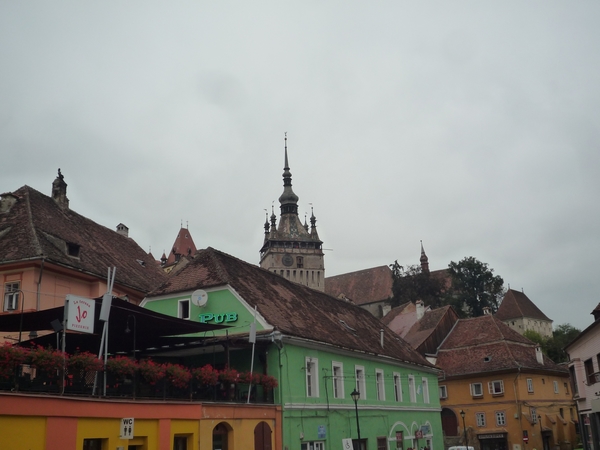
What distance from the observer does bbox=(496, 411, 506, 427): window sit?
156 ft

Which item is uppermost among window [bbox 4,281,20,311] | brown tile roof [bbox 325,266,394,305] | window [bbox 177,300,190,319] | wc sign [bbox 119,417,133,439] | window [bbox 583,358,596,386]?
brown tile roof [bbox 325,266,394,305]

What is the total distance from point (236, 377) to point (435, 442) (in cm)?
1997

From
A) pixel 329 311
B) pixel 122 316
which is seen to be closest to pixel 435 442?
pixel 329 311

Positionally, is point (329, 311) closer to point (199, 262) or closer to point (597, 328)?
point (199, 262)

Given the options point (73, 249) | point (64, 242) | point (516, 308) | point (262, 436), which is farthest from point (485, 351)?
point (516, 308)

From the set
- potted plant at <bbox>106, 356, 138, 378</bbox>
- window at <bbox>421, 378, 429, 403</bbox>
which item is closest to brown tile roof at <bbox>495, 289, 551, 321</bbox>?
window at <bbox>421, 378, 429, 403</bbox>

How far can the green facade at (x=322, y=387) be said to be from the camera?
24062 millimetres

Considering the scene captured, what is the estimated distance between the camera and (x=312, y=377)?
2614 cm

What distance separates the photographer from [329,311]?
3353 cm

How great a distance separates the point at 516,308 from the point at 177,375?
8788 centimetres

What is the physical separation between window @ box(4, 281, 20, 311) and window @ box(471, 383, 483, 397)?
35.1 metres

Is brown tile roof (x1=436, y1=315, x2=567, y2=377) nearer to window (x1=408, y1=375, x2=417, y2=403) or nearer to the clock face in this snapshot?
window (x1=408, y1=375, x2=417, y2=403)

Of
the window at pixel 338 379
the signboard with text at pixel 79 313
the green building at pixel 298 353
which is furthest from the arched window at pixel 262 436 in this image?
the signboard with text at pixel 79 313

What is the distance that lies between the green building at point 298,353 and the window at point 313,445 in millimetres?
38
